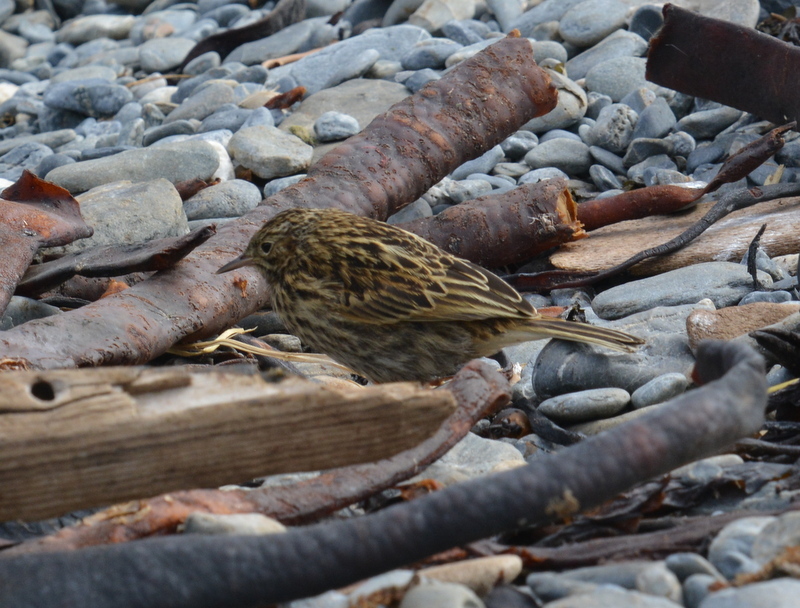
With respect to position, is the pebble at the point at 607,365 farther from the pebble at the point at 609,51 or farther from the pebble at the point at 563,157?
the pebble at the point at 609,51

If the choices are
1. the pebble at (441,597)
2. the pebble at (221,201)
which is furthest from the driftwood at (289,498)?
the pebble at (221,201)

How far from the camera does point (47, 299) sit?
5.64m

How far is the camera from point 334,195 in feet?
20.8

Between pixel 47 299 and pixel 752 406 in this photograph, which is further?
pixel 47 299

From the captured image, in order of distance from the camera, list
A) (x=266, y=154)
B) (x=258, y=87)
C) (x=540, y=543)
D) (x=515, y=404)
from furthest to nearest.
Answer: (x=258, y=87), (x=266, y=154), (x=515, y=404), (x=540, y=543)

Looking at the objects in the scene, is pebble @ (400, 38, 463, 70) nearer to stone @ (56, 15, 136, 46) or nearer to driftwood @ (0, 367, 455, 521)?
stone @ (56, 15, 136, 46)

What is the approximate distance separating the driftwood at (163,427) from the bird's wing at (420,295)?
226cm

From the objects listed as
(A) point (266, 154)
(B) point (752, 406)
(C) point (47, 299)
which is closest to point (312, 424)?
(B) point (752, 406)

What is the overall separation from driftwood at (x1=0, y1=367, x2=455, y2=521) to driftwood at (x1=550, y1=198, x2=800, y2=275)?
3.99 m

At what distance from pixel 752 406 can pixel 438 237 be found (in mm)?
4065

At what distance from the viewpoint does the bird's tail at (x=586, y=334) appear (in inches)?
175

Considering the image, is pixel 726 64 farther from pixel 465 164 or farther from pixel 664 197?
pixel 465 164

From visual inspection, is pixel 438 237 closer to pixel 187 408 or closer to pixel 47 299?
pixel 47 299

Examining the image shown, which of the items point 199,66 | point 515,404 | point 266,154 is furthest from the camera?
point 199,66
